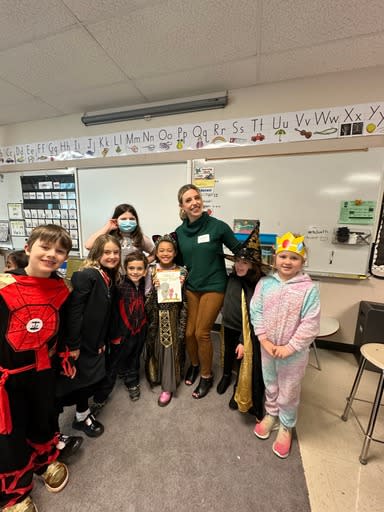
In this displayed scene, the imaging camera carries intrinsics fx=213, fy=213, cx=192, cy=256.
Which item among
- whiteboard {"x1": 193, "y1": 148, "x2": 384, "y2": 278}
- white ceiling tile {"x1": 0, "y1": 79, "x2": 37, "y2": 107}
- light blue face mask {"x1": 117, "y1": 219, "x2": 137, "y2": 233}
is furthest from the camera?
white ceiling tile {"x1": 0, "y1": 79, "x2": 37, "y2": 107}

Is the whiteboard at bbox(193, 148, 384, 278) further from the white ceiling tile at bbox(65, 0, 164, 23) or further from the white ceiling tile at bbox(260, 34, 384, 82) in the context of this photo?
the white ceiling tile at bbox(65, 0, 164, 23)

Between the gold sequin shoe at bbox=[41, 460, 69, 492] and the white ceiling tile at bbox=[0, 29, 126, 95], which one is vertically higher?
the white ceiling tile at bbox=[0, 29, 126, 95]

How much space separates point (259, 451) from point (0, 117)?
432cm

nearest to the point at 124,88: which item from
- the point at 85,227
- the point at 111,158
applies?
the point at 111,158

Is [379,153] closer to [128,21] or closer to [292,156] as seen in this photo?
[292,156]

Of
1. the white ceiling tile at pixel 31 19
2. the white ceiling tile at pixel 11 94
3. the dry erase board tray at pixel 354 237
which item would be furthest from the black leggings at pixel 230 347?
the white ceiling tile at pixel 11 94

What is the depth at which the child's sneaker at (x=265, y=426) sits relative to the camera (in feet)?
4.28

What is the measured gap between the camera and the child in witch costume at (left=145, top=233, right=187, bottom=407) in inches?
57.8

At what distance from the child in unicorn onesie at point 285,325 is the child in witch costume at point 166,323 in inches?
21.8

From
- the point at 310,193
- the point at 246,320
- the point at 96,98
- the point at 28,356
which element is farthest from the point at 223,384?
the point at 96,98

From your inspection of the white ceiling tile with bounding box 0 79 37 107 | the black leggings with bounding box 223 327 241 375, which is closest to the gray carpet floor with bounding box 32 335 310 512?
the black leggings with bounding box 223 327 241 375

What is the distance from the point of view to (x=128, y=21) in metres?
1.36

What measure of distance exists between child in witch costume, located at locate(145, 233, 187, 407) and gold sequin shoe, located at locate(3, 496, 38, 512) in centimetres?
77

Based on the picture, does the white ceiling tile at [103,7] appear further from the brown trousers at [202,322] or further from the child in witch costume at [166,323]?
the brown trousers at [202,322]
